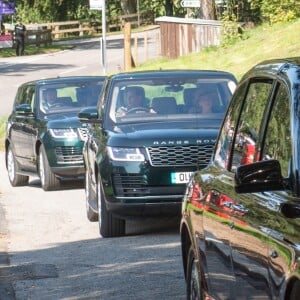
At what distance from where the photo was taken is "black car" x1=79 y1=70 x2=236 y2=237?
1200cm

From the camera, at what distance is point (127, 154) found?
476 inches

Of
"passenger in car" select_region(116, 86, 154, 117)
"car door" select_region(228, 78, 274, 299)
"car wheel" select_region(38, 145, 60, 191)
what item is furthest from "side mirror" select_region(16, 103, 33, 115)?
"car door" select_region(228, 78, 274, 299)

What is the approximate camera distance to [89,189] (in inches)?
541

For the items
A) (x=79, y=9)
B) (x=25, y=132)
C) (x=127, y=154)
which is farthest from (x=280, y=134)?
(x=79, y=9)

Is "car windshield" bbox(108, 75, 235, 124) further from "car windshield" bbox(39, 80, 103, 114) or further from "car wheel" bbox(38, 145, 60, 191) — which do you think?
"car windshield" bbox(39, 80, 103, 114)

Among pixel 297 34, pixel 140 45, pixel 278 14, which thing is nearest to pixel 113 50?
pixel 140 45

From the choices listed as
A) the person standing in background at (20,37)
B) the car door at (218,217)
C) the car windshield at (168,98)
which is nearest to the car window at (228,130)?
the car door at (218,217)

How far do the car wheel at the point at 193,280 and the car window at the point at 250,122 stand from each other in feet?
2.92

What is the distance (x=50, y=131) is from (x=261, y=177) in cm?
1216

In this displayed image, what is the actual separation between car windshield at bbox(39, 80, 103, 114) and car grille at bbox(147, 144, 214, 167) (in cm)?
608

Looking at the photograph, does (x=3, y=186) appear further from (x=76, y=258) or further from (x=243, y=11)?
(x=243, y=11)

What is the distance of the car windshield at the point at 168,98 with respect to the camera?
13.3 m

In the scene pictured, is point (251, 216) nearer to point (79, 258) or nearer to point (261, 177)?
point (261, 177)

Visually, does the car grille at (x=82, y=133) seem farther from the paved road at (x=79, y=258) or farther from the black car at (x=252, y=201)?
the black car at (x=252, y=201)
